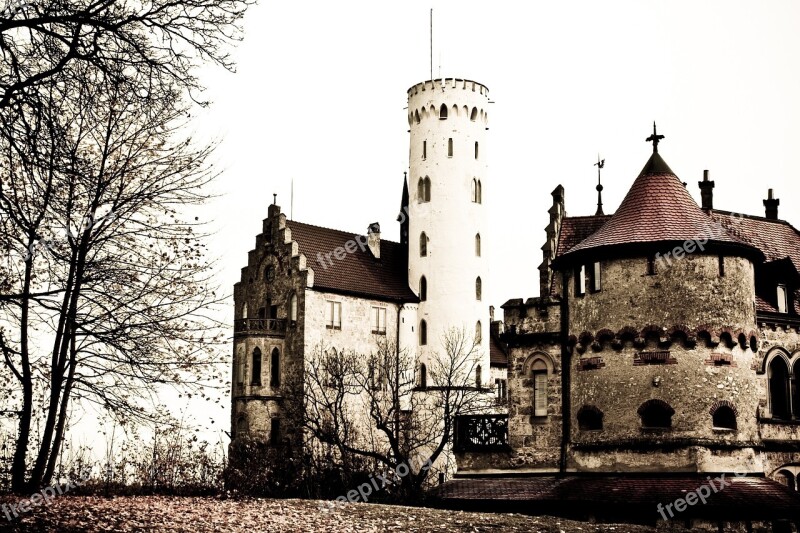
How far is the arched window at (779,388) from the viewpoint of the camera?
37156 mm

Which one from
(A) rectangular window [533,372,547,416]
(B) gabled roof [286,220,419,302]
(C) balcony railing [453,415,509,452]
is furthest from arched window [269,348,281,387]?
(A) rectangular window [533,372,547,416]

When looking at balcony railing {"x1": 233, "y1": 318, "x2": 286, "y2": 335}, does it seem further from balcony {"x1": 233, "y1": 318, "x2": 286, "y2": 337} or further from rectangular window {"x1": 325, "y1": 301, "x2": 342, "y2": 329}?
rectangular window {"x1": 325, "y1": 301, "x2": 342, "y2": 329}

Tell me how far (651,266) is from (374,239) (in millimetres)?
37701

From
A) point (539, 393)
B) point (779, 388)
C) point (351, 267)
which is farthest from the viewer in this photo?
point (351, 267)

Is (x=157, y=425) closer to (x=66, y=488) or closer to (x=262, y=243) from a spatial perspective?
(x=66, y=488)

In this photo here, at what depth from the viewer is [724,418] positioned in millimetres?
32719

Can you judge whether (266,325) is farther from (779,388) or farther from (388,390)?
(779,388)

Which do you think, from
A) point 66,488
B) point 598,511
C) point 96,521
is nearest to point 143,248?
point 96,521

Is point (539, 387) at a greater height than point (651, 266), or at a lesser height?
lesser

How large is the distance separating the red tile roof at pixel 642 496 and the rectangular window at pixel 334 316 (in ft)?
91.7

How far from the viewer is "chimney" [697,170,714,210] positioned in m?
44.4

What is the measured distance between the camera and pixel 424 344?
6669 cm

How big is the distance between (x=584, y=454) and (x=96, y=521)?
19.4m

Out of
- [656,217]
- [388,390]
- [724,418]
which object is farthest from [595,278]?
[388,390]
